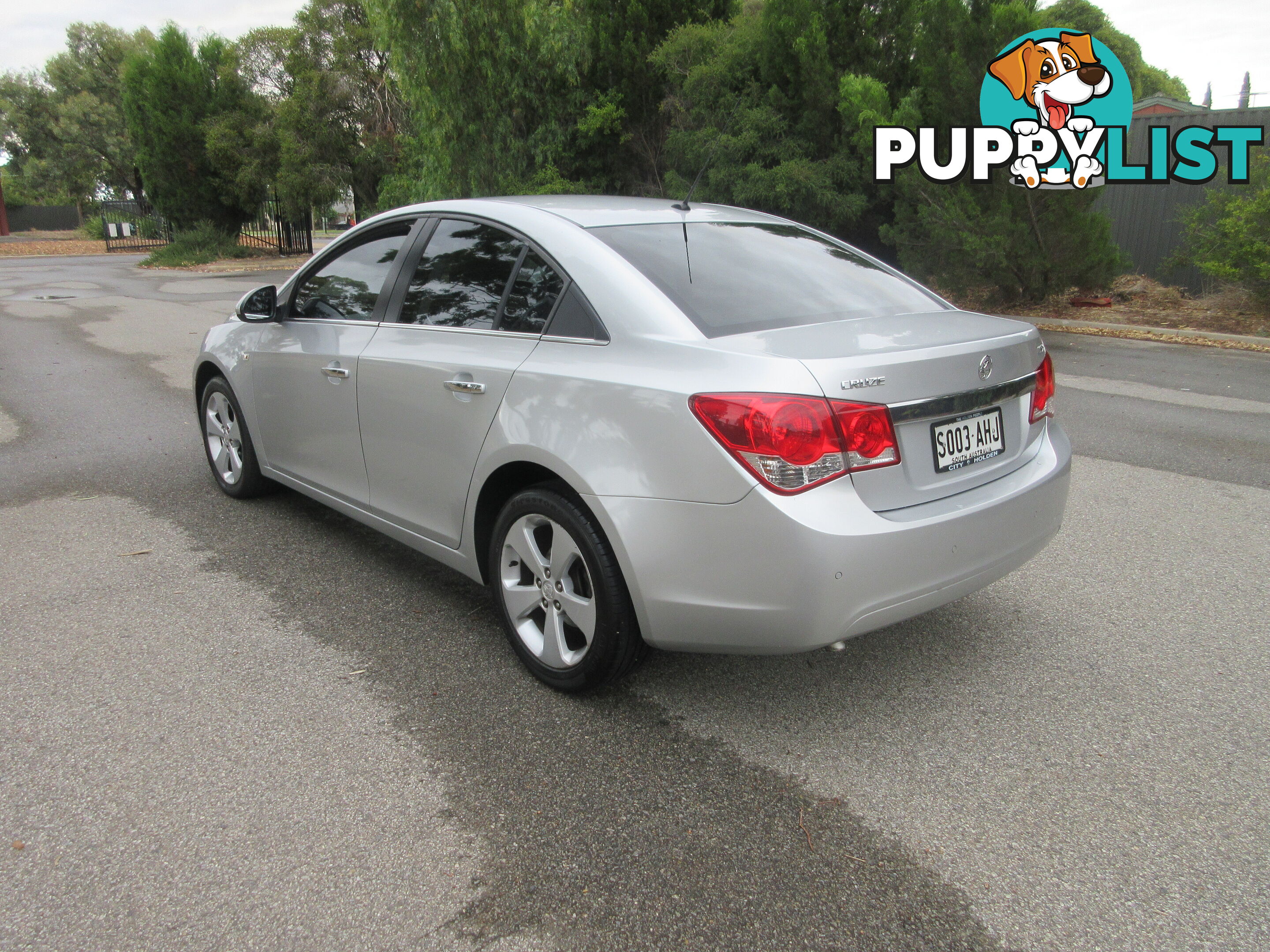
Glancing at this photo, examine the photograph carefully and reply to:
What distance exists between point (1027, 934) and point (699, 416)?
1.47 metres

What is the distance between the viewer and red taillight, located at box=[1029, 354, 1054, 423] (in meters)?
3.31

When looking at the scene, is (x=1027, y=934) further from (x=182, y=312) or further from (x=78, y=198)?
(x=78, y=198)

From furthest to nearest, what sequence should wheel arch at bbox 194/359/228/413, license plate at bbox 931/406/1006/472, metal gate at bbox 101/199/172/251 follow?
metal gate at bbox 101/199/172/251 < wheel arch at bbox 194/359/228/413 < license plate at bbox 931/406/1006/472

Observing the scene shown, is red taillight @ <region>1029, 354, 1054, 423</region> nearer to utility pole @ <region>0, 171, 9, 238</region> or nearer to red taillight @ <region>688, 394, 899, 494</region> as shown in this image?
red taillight @ <region>688, 394, 899, 494</region>

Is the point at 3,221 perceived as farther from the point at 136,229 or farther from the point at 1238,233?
the point at 1238,233

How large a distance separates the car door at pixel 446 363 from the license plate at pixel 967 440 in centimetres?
134

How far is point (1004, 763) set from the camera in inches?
109

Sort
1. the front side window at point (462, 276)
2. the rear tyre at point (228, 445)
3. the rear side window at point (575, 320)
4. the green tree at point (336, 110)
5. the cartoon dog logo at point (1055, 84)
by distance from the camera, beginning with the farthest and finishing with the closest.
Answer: the green tree at point (336, 110), the cartoon dog logo at point (1055, 84), the rear tyre at point (228, 445), the front side window at point (462, 276), the rear side window at point (575, 320)

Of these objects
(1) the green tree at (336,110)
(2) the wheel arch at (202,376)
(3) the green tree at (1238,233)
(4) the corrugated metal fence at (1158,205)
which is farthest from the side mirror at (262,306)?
(1) the green tree at (336,110)

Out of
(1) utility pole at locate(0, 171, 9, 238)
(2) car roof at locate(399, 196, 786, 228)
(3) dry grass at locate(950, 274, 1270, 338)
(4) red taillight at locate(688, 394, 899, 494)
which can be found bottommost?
(3) dry grass at locate(950, 274, 1270, 338)

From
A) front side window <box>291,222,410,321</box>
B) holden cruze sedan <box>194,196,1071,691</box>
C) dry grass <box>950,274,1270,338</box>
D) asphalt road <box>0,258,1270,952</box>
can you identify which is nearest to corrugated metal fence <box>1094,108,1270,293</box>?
dry grass <box>950,274,1270,338</box>

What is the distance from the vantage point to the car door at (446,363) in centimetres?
326

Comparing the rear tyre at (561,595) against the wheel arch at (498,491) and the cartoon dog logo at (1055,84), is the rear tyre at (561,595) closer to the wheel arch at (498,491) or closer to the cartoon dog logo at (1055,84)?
the wheel arch at (498,491)

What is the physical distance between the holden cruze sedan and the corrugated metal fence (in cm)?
1343
